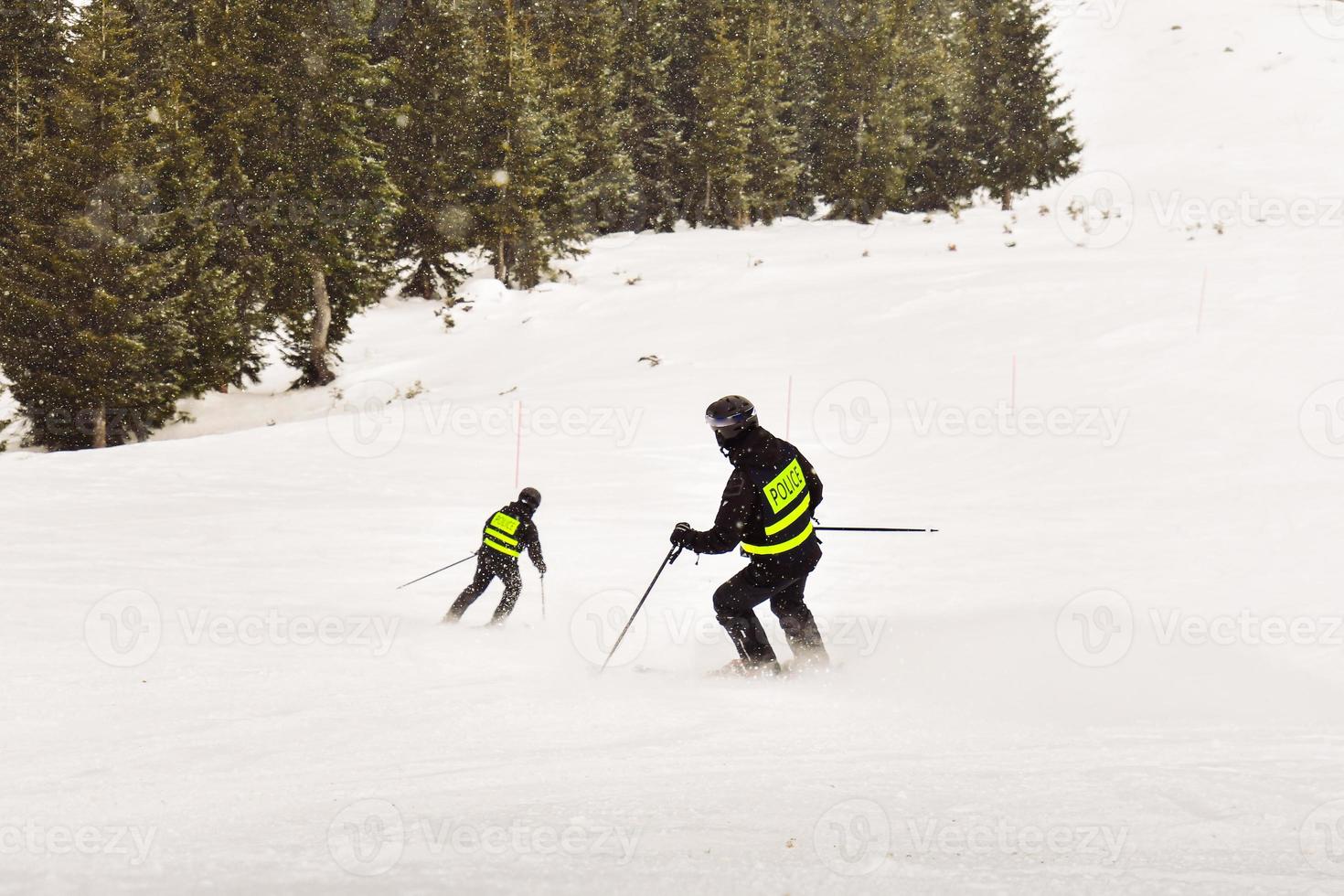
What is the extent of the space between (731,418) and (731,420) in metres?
0.01

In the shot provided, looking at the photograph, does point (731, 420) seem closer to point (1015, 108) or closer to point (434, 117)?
point (434, 117)

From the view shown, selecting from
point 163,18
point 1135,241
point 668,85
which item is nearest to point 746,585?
point 1135,241

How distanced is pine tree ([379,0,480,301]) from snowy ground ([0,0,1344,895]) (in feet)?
29.2

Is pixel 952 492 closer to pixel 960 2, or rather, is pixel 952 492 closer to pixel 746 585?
pixel 746 585

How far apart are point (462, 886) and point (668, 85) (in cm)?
4430

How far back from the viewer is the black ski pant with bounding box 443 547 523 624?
26.8 ft

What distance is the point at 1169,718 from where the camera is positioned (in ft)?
17.9

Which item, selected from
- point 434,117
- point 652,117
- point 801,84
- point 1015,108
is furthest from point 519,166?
point 801,84

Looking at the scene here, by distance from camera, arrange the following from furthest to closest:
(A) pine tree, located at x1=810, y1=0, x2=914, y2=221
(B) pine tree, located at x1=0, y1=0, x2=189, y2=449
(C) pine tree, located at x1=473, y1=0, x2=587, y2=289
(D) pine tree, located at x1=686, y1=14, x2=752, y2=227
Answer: (A) pine tree, located at x1=810, y1=0, x2=914, y2=221 → (D) pine tree, located at x1=686, y1=14, x2=752, y2=227 → (C) pine tree, located at x1=473, y1=0, x2=587, y2=289 → (B) pine tree, located at x1=0, y1=0, x2=189, y2=449

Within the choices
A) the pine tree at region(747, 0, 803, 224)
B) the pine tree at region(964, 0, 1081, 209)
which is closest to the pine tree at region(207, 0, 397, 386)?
the pine tree at region(747, 0, 803, 224)

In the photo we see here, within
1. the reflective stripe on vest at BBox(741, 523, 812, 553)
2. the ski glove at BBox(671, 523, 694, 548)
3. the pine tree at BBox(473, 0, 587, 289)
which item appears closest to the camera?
the ski glove at BBox(671, 523, 694, 548)

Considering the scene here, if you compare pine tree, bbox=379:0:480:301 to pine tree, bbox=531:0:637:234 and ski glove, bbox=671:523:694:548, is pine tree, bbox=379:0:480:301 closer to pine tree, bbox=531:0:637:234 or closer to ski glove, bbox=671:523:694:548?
pine tree, bbox=531:0:637:234

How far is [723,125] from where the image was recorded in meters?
38.6

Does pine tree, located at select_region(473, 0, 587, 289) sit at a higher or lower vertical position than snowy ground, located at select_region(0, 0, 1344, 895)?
higher
